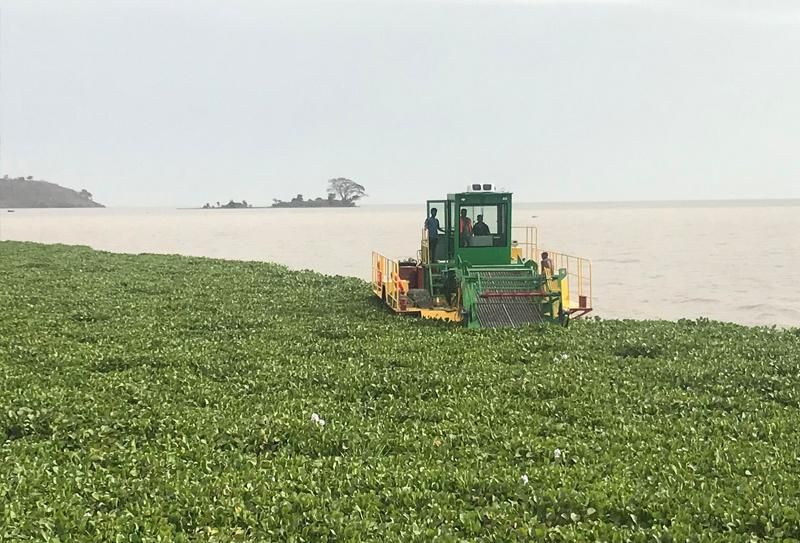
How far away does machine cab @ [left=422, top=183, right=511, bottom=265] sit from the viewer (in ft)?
64.4

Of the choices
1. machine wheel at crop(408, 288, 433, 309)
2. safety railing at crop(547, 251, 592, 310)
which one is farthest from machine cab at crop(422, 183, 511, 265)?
safety railing at crop(547, 251, 592, 310)

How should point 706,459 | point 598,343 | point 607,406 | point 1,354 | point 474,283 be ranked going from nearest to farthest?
point 706,459 → point 607,406 → point 1,354 → point 598,343 → point 474,283

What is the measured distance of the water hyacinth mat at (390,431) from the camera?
6.78 meters

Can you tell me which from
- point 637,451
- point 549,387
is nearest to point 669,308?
point 549,387

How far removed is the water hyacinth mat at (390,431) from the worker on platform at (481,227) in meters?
3.79

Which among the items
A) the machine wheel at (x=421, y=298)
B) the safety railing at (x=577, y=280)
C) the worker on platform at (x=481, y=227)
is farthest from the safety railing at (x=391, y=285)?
the safety railing at (x=577, y=280)

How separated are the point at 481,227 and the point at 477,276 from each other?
2.16m

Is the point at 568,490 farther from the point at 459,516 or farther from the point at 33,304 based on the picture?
the point at 33,304

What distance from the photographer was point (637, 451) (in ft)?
28.6

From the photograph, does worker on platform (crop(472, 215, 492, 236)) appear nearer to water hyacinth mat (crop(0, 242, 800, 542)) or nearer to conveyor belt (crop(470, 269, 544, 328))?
conveyor belt (crop(470, 269, 544, 328))

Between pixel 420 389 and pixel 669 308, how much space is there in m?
19.8

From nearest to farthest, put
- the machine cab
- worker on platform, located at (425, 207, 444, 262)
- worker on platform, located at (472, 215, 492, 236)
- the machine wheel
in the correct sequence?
the machine wheel < the machine cab < worker on platform, located at (472, 215, 492, 236) < worker on platform, located at (425, 207, 444, 262)

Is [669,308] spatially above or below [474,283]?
below

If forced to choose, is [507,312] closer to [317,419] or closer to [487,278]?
Answer: [487,278]
